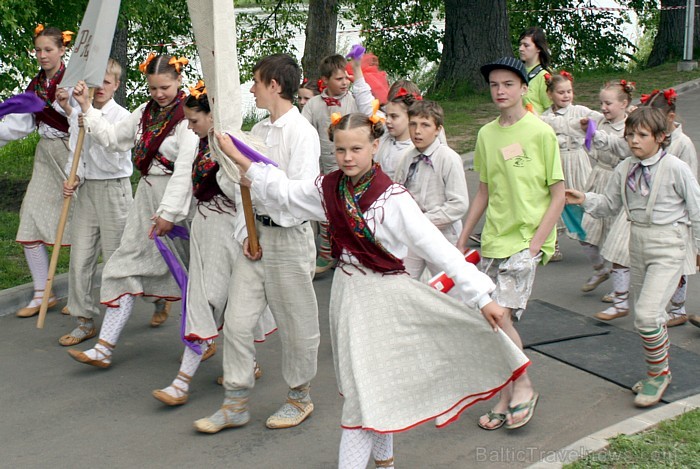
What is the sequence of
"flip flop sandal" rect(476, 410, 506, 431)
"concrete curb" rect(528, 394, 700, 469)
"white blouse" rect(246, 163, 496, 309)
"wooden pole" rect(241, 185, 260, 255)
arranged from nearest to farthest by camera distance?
1. "white blouse" rect(246, 163, 496, 309)
2. "concrete curb" rect(528, 394, 700, 469)
3. "wooden pole" rect(241, 185, 260, 255)
4. "flip flop sandal" rect(476, 410, 506, 431)

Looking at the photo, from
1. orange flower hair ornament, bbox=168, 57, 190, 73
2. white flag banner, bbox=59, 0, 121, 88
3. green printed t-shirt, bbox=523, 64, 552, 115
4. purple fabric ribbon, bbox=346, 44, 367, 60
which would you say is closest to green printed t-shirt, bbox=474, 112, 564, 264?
orange flower hair ornament, bbox=168, 57, 190, 73

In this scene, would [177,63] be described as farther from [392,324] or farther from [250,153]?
[392,324]

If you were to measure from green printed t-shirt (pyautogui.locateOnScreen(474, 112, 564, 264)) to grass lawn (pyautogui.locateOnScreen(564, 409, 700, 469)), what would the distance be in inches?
40.2

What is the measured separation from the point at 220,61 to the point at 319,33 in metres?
9.19

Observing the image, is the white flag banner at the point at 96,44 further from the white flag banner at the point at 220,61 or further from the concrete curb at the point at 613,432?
the concrete curb at the point at 613,432

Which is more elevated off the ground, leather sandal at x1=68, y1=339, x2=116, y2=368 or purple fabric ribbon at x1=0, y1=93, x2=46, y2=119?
purple fabric ribbon at x1=0, y1=93, x2=46, y2=119

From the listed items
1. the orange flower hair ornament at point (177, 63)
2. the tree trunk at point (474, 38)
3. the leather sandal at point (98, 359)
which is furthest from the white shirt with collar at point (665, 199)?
the tree trunk at point (474, 38)

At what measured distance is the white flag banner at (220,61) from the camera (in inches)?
180

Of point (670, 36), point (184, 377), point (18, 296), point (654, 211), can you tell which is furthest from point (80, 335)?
point (670, 36)

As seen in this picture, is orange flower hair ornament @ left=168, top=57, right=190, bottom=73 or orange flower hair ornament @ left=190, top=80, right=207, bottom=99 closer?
orange flower hair ornament @ left=190, top=80, right=207, bottom=99

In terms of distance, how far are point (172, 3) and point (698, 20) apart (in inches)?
447

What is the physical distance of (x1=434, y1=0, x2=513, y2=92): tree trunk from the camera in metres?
17.4

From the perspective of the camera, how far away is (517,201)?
5230 millimetres

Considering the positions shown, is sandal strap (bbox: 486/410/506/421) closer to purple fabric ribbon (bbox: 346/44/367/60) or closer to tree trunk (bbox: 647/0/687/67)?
purple fabric ribbon (bbox: 346/44/367/60)
